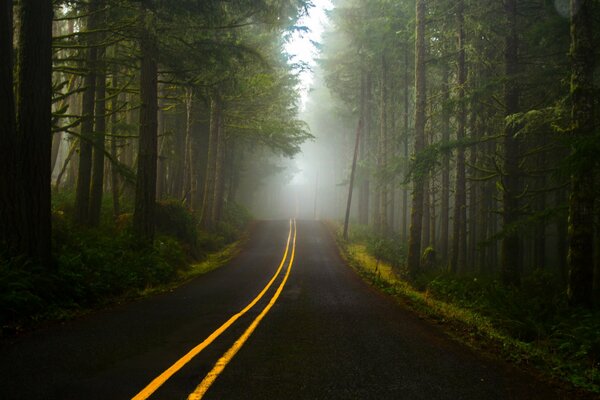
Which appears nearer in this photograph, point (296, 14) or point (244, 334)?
point (244, 334)

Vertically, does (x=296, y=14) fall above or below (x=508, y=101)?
above

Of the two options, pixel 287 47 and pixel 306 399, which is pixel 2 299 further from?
pixel 287 47

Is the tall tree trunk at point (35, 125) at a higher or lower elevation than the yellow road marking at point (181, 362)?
higher

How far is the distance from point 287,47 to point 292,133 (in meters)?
10.8

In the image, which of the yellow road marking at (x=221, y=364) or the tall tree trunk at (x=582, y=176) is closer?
the yellow road marking at (x=221, y=364)

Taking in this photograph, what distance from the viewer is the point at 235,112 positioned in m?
24.1

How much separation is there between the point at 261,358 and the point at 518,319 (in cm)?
620

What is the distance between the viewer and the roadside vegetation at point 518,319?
5.70 metres

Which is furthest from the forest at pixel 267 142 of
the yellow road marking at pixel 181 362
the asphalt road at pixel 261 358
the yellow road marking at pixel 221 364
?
the yellow road marking at pixel 221 364

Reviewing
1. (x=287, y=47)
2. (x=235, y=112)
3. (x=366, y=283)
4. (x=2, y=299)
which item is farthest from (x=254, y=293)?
(x=287, y=47)

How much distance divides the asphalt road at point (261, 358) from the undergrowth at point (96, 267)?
0.74 metres

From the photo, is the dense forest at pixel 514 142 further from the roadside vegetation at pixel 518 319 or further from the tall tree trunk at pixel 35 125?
the tall tree trunk at pixel 35 125

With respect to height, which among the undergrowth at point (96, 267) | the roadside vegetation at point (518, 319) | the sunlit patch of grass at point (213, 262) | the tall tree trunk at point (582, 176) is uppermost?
the tall tree trunk at point (582, 176)

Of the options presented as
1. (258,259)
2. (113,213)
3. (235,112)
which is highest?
(235,112)
